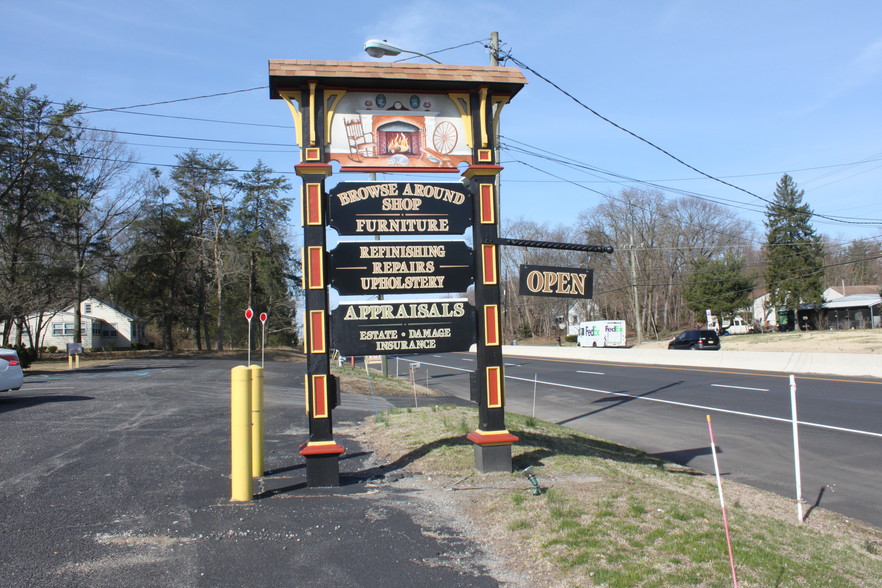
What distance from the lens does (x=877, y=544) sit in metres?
5.93

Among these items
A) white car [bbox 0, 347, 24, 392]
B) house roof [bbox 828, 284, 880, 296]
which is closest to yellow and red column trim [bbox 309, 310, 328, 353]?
white car [bbox 0, 347, 24, 392]

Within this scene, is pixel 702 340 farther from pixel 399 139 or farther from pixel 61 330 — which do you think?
pixel 61 330

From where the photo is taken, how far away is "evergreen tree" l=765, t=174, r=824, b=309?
64.2 metres

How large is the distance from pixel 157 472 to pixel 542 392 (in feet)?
50.9

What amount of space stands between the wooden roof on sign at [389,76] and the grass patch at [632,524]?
4.28 metres

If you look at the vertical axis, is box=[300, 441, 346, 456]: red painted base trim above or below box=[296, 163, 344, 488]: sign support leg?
below

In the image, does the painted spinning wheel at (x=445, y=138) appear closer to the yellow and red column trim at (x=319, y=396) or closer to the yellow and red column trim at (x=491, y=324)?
the yellow and red column trim at (x=491, y=324)

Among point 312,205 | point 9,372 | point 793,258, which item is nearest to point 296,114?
point 312,205

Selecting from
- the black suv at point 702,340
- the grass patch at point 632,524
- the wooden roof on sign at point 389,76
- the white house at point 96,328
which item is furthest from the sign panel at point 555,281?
the white house at point 96,328

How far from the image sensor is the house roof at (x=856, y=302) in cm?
6519

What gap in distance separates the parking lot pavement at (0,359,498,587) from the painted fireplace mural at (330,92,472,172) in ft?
11.5

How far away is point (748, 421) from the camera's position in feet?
44.2

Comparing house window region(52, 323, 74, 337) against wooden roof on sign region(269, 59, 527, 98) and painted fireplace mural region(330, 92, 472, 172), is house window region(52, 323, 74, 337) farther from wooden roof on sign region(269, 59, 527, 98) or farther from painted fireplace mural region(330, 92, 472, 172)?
painted fireplace mural region(330, 92, 472, 172)

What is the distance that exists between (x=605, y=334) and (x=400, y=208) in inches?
2010
